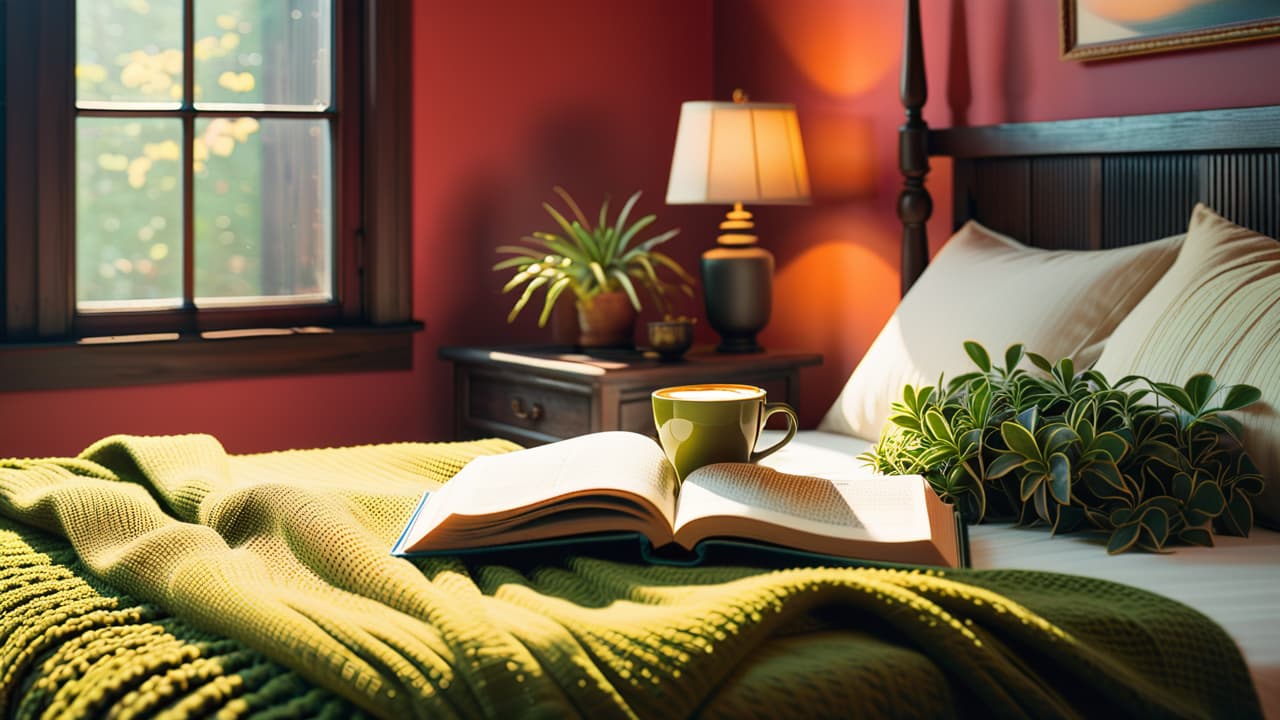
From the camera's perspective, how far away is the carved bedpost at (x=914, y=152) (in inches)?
119

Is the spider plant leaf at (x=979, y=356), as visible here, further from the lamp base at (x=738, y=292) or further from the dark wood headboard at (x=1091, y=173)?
the lamp base at (x=738, y=292)

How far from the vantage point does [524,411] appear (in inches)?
127

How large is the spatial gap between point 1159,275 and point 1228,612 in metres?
1.11

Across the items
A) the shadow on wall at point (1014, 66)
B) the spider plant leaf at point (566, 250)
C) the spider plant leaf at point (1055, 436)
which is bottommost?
the spider plant leaf at point (1055, 436)

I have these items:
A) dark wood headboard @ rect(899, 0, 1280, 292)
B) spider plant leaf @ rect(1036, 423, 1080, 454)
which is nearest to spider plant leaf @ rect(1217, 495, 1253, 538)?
spider plant leaf @ rect(1036, 423, 1080, 454)

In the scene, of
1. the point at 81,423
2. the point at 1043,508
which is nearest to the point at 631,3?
the point at 81,423

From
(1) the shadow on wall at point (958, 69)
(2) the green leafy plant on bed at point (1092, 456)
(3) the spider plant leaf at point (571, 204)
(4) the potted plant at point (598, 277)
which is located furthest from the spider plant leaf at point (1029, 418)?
(3) the spider plant leaf at point (571, 204)

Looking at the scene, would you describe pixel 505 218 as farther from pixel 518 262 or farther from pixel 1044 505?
pixel 1044 505

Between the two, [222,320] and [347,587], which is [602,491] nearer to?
[347,587]

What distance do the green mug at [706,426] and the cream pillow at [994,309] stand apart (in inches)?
34.8

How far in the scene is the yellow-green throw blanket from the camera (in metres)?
1.02

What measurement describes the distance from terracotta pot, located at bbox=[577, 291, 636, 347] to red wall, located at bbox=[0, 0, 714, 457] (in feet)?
1.45

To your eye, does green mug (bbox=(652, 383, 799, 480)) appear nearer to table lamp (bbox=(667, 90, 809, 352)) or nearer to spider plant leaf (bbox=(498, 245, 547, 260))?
table lamp (bbox=(667, 90, 809, 352))

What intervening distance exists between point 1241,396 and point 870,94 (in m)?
1.76
